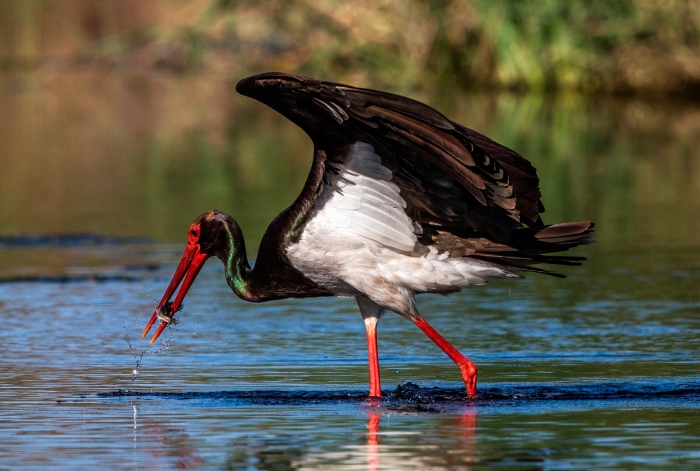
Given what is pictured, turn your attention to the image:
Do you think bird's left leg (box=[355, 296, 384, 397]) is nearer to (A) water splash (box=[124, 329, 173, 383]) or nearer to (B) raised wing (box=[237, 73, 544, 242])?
(B) raised wing (box=[237, 73, 544, 242])

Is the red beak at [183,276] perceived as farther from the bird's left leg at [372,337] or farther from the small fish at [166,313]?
the bird's left leg at [372,337]

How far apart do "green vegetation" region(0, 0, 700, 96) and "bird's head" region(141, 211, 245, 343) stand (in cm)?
1771

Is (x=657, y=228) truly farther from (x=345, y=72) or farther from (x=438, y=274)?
(x=345, y=72)

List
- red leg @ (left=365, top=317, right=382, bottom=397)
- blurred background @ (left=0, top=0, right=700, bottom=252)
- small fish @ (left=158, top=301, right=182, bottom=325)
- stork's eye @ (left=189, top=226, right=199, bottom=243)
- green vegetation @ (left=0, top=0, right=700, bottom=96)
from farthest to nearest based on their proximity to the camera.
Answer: green vegetation @ (left=0, top=0, right=700, bottom=96) → blurred background @ (left=0, top=0, right=700, bottom=252) → stork's eye @ (left=189, top=226, right=199, bottom=243) → small fish @ (left=158, top=301, right=182, bottom=325) → red leg @ (left=365, top=317, right=382, bottom=397)

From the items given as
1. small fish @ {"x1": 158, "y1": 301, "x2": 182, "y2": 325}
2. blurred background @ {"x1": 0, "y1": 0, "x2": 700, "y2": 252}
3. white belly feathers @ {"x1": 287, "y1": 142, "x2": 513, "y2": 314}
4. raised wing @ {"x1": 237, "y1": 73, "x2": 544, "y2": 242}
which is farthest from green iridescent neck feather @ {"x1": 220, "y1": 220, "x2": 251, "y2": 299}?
blurred background @ {"x1": 0, "y1": 0, "x2": 700, "y2": 252}

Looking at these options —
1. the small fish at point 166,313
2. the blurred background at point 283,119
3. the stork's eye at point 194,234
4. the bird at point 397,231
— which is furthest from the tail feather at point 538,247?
the blurred background at point 283,119

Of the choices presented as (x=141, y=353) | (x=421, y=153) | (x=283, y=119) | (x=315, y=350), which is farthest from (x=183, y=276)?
(x=283, y=119)

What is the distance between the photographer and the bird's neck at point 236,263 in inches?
324

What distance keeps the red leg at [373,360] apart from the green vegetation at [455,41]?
18.1m

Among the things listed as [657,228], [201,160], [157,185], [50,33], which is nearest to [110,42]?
[50,33]

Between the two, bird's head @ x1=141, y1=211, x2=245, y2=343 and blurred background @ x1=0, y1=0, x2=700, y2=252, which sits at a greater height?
blurred background @ x1=0, y1=0, x2=700, y2=252

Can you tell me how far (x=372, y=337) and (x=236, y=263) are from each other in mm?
978

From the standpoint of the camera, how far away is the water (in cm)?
608

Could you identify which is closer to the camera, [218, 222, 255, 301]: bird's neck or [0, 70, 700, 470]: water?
[0, 70, 700, 470]: water
